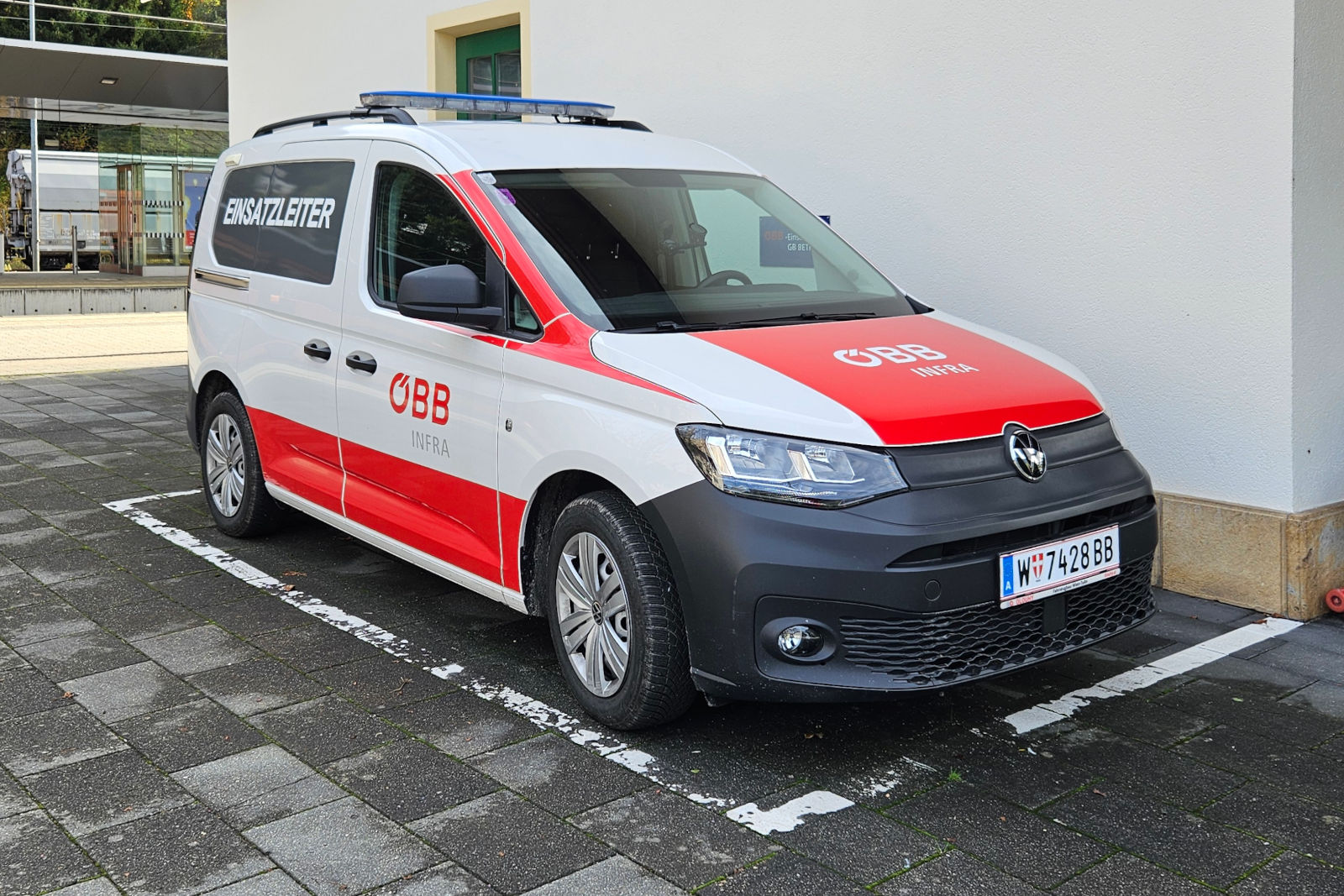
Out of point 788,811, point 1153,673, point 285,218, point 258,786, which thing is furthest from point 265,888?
point 285,218

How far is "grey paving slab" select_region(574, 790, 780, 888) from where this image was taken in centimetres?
319

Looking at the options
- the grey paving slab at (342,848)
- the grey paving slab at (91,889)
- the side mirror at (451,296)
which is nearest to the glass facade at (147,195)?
the side mirror at (451,296)

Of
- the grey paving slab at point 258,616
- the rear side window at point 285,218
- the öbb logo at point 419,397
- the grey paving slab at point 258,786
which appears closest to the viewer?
the grey paving slab at point 258,786

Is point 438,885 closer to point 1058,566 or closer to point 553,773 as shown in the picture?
point 553,773

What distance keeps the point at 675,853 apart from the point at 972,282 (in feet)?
12.9

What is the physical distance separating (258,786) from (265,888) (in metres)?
0.59

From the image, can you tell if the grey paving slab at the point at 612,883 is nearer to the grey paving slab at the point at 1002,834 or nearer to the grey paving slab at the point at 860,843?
the grey paving slab at the point at 860,843

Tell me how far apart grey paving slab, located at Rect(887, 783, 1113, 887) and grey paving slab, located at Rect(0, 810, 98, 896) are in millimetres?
2056

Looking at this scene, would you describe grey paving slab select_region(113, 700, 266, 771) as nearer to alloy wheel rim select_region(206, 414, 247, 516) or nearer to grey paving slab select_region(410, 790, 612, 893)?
grey paving slab select_region(410, 790, 612, 893)

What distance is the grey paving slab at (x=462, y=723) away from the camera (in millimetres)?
Answer: 3932

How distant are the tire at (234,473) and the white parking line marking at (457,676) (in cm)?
18

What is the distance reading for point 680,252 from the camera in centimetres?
465

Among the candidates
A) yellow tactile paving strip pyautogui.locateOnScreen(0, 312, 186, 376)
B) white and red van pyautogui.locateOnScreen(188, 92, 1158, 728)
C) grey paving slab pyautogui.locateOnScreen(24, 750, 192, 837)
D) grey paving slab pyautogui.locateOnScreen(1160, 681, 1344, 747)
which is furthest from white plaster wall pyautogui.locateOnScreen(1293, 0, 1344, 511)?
yellow tactile paving strip pyautogui.locateOnScreen(0, 312, 186, 376)

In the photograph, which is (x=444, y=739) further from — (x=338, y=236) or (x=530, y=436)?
(x=338, y=236)
